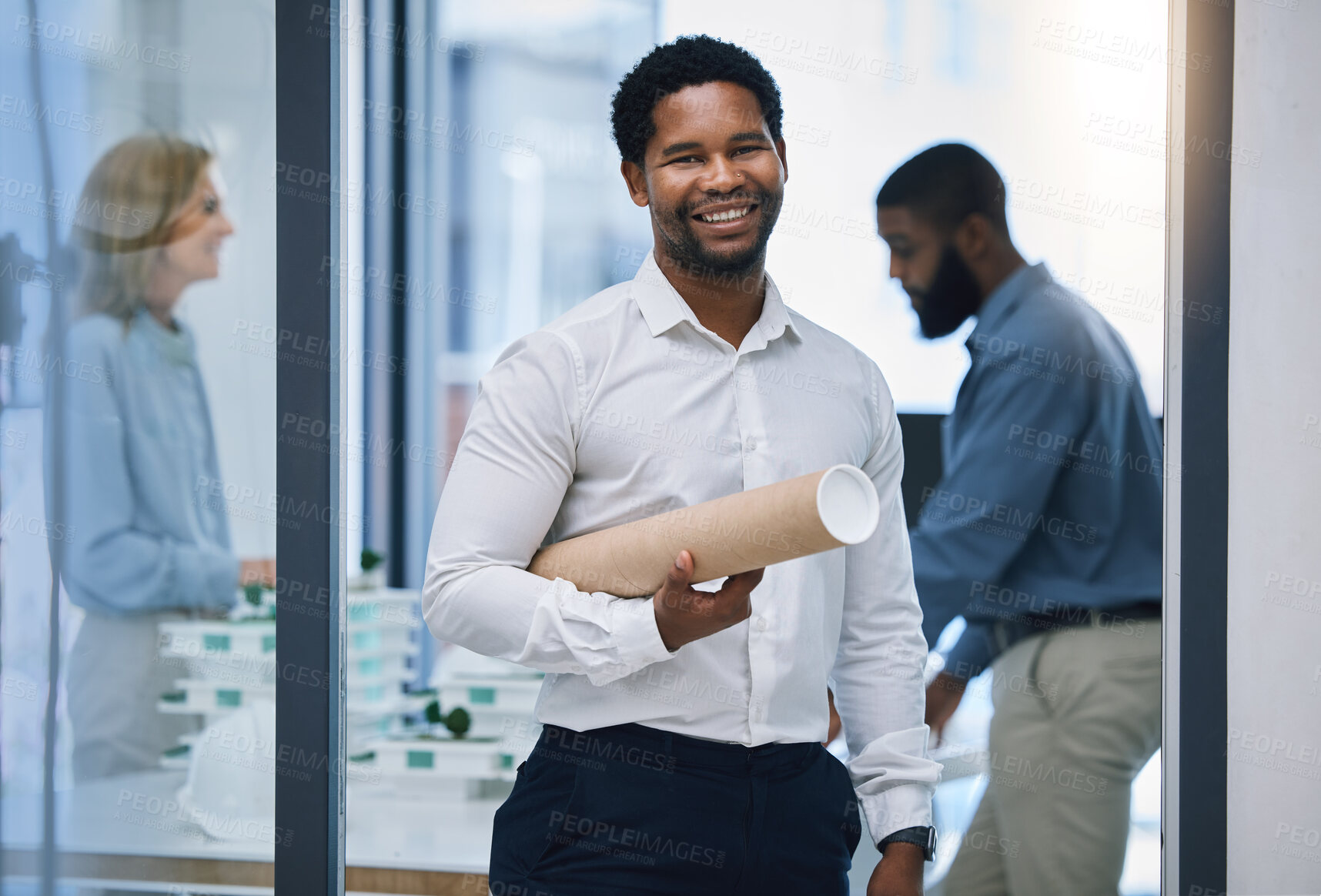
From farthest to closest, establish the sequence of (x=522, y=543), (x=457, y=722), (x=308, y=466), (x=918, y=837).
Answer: (x=457, y=722), (x=308, y=466), (x=918, y=837), (x=522, y=543)

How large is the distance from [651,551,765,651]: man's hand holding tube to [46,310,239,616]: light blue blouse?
1.01 metres

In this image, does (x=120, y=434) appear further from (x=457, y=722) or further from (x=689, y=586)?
(x=689, y=586)

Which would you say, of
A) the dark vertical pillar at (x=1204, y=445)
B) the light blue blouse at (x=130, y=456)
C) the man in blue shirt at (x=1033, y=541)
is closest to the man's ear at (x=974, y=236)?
the man in blue shirt at (x=1033, y=541)

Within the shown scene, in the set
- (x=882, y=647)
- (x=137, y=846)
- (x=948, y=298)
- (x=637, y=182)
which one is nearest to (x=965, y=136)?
(x=948, y=298)

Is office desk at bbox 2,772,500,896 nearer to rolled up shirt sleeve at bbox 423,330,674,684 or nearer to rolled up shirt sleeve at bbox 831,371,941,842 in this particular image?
rolled up shirt sleeve at bbox 423,330,674,684

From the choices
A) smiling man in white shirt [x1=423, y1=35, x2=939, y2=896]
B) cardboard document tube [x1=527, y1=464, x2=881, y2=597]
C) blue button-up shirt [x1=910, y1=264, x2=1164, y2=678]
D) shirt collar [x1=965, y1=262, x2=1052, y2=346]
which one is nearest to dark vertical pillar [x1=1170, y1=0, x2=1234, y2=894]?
blue button-up shirt [x1=910, y1=264, x2=1164, y2=678]

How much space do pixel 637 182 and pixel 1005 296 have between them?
3.17 ft

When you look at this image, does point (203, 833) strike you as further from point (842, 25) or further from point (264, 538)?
point (842, 25)

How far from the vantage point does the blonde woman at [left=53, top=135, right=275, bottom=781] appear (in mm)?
1730

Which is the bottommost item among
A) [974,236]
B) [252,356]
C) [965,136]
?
[252,356]

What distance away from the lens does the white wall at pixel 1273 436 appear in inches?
60.7

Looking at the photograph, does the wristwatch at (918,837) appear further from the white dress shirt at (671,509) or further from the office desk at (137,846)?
the office desk at (137,846)

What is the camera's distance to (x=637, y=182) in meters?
1.32

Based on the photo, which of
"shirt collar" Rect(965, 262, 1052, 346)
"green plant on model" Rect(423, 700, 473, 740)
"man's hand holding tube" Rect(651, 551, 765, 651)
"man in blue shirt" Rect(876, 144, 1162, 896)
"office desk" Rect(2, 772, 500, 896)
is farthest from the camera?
"green plant on model" Rect(423, 700, 473, 740)
